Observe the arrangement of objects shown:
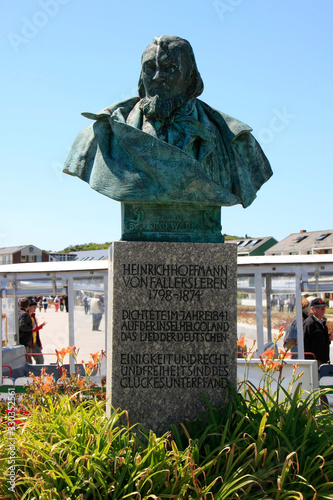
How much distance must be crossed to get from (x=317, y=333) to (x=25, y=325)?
6386mm

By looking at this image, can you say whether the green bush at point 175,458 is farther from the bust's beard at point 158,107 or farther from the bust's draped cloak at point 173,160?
the bust's beard at point 158,107

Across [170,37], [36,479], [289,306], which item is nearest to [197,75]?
[170,37]

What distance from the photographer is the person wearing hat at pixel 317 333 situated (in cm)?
1028

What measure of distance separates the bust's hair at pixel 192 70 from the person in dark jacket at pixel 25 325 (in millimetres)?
8292

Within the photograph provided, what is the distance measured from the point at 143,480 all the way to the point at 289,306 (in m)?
7.60

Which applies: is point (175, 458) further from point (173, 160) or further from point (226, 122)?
point (226, 122)

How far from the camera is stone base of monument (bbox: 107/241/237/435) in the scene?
14.6 ft

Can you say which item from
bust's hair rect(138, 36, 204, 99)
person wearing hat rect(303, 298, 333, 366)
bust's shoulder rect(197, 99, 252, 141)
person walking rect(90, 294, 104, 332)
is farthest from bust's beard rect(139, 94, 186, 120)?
person walking rect(90, 294, 104, 332)

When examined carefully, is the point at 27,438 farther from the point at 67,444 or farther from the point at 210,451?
the point at 210,451

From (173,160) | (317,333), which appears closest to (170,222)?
(173,160)

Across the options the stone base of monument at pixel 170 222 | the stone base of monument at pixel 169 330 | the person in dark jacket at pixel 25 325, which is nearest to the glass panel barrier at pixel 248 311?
the person in dark jacket at pixel 25 325

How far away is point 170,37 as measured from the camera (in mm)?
4848

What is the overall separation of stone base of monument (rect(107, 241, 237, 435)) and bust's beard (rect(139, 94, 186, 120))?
117 centimetres

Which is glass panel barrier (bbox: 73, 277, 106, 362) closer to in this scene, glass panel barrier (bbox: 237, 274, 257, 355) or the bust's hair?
glass panel barrier (bbox: 237, 274, 257, 355)
